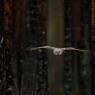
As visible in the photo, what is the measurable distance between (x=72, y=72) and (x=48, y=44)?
0.28 meters

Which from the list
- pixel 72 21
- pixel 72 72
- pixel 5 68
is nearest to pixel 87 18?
pixel 72 21

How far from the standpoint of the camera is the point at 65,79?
499 centimetres

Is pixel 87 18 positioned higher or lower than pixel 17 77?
higher

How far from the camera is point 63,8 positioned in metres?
5.00

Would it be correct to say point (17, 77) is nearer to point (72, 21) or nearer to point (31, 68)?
point (31, 68)

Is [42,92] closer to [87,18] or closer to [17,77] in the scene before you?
[17,77]

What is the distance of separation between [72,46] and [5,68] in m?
0.59

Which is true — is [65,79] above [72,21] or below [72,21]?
below

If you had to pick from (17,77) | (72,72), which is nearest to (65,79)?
(72,72)

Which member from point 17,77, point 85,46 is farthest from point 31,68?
point 85,46

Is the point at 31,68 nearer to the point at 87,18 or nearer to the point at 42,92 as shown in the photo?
the point at 42,92

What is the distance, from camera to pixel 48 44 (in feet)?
16.5

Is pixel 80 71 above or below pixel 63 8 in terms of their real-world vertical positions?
below

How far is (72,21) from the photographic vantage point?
4977mm
